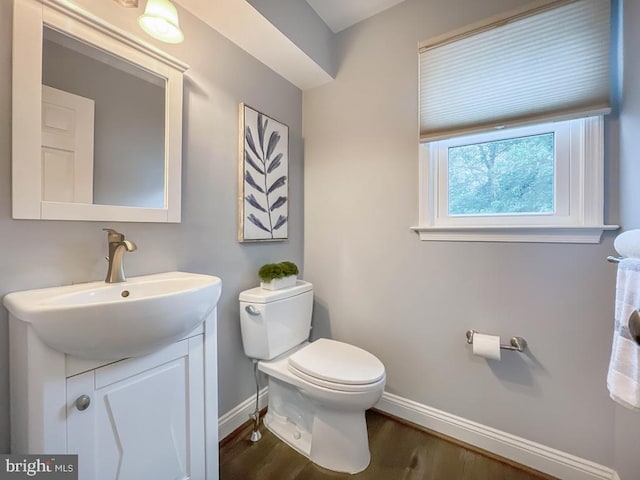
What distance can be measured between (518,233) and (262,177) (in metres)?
1.35

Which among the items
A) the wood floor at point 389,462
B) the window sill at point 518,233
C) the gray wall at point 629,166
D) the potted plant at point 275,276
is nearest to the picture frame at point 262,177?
the potted plant at point 275,276

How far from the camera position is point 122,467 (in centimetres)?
81

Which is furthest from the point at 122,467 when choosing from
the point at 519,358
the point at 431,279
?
the point at 519,358

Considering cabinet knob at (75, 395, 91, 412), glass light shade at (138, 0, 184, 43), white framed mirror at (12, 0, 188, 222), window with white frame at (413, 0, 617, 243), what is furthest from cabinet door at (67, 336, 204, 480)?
window with white frame at (413, 0, 617, 243)

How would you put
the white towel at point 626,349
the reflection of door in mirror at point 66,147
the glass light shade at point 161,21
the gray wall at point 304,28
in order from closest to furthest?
the white towel at point 626,349
the reflection of door in mirror at point 66,147
the glass light shade at point 161,21
the gray wall at point 304,28

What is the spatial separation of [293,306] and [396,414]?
0.89 m

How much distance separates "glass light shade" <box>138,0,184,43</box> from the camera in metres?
0.98

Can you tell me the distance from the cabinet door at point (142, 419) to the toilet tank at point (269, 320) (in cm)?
38

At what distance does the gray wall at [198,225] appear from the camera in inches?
31.7

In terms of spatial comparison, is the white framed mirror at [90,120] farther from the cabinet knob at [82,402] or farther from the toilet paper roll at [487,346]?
the toilet paper roll at [487,346]

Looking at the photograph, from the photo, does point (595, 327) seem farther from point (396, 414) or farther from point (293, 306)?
point (293, 306)

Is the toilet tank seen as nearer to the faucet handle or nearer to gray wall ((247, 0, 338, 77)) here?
the faucet handle

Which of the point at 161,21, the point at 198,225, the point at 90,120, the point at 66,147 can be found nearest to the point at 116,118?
the point at 90,120

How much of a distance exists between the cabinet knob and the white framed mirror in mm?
556
